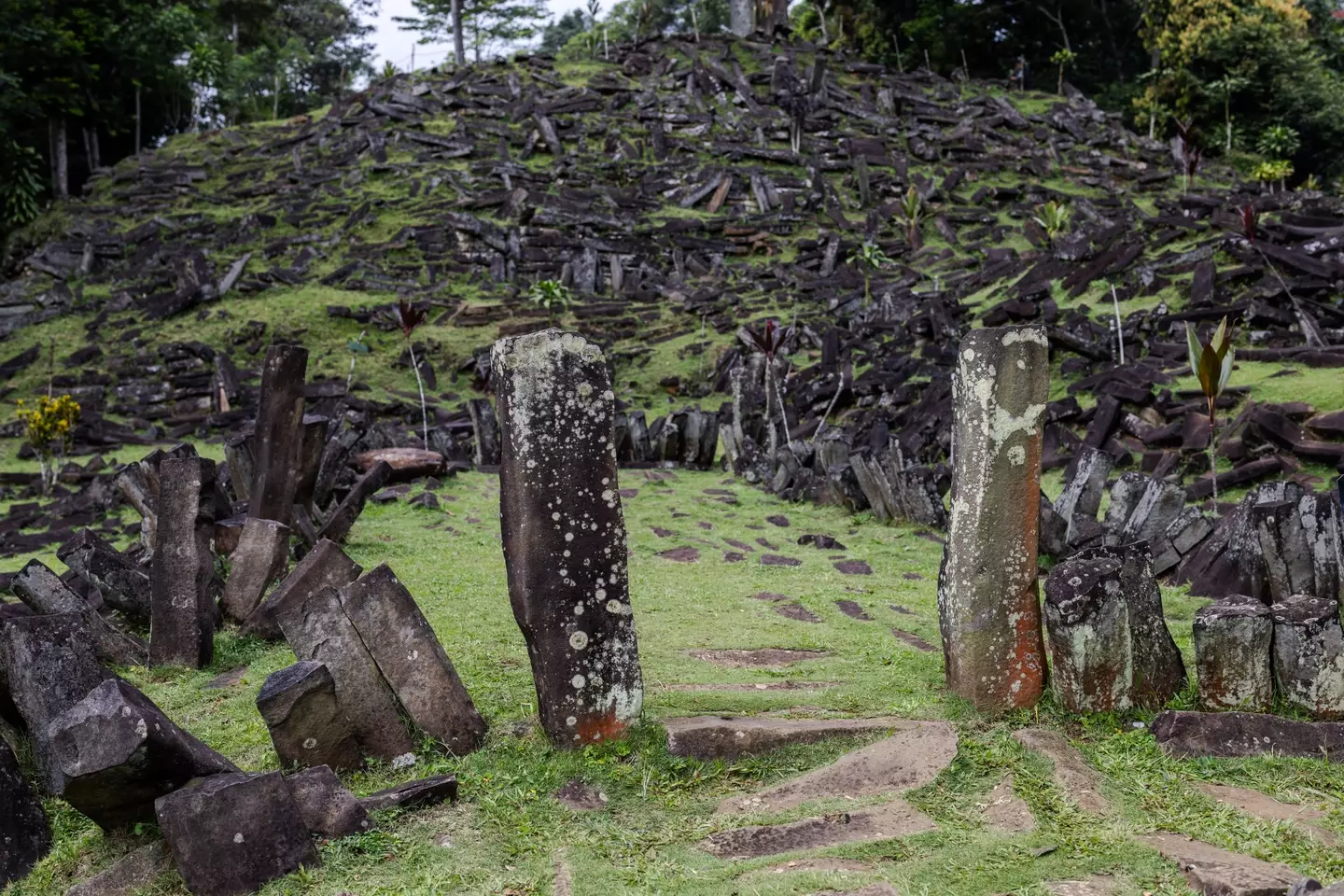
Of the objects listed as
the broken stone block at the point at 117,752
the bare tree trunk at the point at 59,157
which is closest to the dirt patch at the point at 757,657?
the broken stone block at the point at 117,752

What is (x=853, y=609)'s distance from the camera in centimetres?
797

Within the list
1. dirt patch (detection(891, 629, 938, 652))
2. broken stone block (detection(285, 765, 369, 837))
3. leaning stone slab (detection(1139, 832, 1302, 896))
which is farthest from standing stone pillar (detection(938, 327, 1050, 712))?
Result: broken stone block (detection(285, 765, 369, 837))

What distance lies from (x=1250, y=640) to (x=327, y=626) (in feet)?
14.1

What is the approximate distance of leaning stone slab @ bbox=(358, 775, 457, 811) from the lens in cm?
429

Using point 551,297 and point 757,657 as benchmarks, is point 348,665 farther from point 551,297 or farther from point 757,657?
point 551,297

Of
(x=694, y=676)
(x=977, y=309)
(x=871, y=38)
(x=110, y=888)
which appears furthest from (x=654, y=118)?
(x=110, y=888)

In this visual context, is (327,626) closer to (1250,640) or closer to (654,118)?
(1250,640)

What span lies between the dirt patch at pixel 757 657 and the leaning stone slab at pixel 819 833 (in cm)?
208

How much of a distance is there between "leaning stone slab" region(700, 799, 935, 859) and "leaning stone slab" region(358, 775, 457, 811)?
1.12 m

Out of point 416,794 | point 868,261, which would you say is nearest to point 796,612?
point 416,794

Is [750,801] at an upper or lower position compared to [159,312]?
lower

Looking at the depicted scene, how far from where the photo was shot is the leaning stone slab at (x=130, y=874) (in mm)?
3902

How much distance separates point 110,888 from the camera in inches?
154

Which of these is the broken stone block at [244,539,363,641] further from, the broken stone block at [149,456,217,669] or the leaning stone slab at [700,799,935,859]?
the leaning stone slab at [700,799,935,859]
